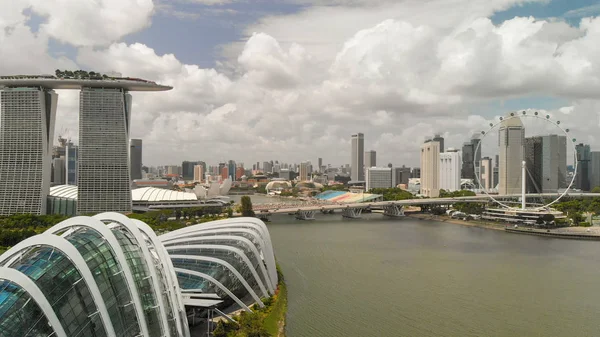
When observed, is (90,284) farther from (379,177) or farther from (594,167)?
(594,167)

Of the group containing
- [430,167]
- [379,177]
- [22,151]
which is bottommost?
[379,177]

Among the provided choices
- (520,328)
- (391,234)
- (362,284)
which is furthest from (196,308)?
(391,234)

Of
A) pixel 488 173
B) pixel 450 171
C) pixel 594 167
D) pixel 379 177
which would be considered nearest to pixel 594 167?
pixel 594 167

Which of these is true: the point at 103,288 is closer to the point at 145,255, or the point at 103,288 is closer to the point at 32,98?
the point at 145,255

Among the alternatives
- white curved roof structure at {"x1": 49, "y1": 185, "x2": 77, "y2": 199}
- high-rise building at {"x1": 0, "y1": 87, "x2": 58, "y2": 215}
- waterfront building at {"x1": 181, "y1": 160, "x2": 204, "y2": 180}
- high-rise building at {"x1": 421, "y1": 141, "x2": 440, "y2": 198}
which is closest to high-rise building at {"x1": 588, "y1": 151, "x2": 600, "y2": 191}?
high-rise building at {"x1": 421, "y1": 141, "x2": 440, "y2": 198}

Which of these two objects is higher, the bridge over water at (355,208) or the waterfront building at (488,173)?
the waterfront building at (488,173)

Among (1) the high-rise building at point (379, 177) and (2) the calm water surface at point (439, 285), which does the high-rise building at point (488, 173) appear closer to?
(1) the high-rise building at point (379, 177)

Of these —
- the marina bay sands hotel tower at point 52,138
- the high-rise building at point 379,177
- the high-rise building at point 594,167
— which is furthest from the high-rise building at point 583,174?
the marina bay sands hotel tower at point 52,138

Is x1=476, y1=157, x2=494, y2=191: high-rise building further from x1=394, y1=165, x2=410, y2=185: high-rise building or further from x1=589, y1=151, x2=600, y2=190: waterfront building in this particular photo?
x1=394, y1=165, x2=410, y2=185: high-rise building
